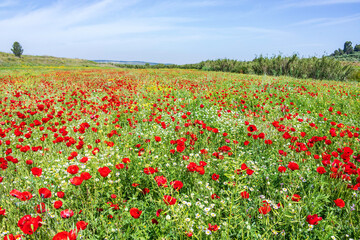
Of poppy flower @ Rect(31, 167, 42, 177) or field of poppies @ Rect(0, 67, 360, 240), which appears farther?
poppy flower @ Rect(31, 167, 42, 177)

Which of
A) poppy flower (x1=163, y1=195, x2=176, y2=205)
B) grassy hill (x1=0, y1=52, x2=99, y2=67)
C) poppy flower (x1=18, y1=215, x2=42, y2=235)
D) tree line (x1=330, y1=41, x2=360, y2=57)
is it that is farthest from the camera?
tree line (x1=330, y1=41, x2=360, y2=57)

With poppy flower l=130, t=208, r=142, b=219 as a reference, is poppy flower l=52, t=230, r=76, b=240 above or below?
above

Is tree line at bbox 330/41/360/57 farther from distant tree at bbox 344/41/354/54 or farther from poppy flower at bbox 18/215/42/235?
poppy flower at bbox 18/215/42/235

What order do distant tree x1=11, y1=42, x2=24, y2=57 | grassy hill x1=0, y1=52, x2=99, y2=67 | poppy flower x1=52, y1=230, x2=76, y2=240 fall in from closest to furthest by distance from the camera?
poppy flower x1=52, y1=230, x2=76, y2=240 < grassy hill x1=0, y1=52, x2=99, y2=67 < distant tree x1=11, y1=42, x2=24, y2=57

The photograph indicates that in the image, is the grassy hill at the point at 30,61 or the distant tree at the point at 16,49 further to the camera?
the distant tree at the point at 16,49

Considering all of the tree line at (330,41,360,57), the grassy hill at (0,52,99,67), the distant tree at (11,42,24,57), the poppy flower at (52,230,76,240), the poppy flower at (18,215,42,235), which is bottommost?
the poppy flower at (18,215,42,235)

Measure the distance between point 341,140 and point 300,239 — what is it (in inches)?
113

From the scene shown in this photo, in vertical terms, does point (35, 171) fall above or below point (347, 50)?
below

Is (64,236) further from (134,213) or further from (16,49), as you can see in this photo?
(16,49)

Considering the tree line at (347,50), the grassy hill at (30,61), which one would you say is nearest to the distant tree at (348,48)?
the tree line at (347,50)

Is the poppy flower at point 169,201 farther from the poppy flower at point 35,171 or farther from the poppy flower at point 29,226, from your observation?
the poppy flower at point 35,171

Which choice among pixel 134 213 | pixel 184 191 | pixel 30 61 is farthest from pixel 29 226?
pixel 30 61

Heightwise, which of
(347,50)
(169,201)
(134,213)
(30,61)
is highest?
(347,50)

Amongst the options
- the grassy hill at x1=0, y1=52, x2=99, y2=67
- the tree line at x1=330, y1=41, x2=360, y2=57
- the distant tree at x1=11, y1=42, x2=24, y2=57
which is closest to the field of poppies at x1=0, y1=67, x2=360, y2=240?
→ the grassy hill at x1=0, y1=52, x2=99, y2=67
